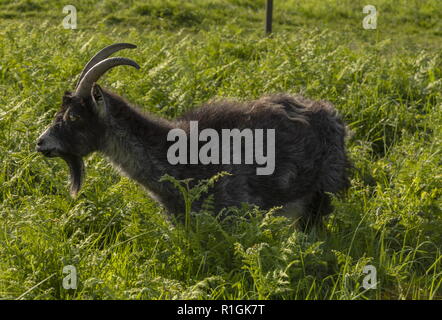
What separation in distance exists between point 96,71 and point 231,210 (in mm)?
1366

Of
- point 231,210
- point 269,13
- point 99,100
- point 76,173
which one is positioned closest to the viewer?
point 231,210

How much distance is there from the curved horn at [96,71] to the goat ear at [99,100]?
43 mm

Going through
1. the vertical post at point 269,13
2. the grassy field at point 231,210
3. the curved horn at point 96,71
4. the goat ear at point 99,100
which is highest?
the vertical post at point 269,13

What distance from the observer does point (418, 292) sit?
4.44 meters

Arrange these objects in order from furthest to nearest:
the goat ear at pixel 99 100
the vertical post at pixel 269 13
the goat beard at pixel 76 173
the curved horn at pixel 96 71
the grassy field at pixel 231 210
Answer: the vertical post at pixel 269 13, the goat beard at pixel 76 173, the goat ear at pixel 99 100, the curved horn at pixel 96 71, the grassy field at pixel 231 210

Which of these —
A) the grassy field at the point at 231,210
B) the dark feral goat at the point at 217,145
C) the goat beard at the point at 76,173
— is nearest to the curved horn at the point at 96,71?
the dark feral goat at the point at 217,145

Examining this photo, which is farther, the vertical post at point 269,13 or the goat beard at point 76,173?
the vertical post at point 269,13

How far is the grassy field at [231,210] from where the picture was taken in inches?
167

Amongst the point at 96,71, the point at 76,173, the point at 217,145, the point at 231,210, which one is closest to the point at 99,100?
the point at 96,71

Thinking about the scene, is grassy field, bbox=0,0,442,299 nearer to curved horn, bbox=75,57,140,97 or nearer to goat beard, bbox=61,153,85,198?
goat beard, bbox=61,153,85,198

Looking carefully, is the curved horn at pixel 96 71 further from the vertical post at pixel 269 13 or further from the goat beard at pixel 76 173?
the vertical post at pixel 269 13

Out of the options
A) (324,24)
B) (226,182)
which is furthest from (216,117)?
(324,24)

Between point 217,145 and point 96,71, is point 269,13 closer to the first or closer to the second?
point 217,145

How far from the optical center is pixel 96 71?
4.85m
